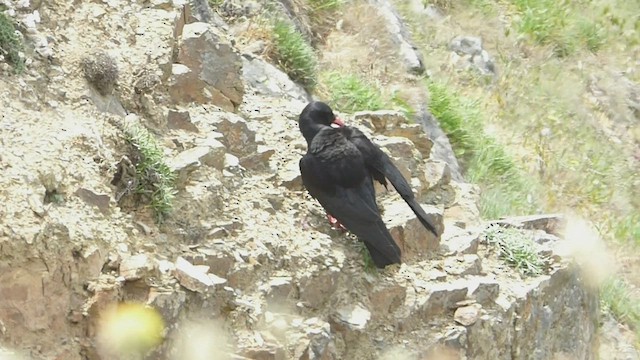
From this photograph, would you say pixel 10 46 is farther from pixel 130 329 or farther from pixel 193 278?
pixel 130 329

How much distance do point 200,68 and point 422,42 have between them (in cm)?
613

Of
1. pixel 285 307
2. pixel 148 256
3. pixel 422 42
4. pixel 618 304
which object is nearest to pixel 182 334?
pixel 148 256

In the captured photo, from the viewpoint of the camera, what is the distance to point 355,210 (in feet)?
22.5

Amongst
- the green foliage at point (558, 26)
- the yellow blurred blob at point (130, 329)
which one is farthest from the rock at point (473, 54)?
the yellow blurred blob at point (130, 329)

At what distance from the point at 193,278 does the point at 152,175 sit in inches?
31.4

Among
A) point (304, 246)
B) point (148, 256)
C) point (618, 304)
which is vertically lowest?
point (618, 304)

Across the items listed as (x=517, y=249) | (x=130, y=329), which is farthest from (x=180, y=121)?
(x=517, y=249)

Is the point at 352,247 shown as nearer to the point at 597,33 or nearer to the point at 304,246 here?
the point at 304,246

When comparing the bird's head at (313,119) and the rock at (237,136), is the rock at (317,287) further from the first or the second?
the bird's head at (313,119)

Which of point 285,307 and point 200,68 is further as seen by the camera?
point 200,68

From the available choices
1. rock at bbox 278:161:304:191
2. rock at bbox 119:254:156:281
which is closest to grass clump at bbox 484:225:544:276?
rock at bbox 278:161:304:191

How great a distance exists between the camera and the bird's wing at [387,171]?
713 cm

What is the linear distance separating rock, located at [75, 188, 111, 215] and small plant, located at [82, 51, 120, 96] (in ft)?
3.79

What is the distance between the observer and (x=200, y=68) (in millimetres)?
7871
